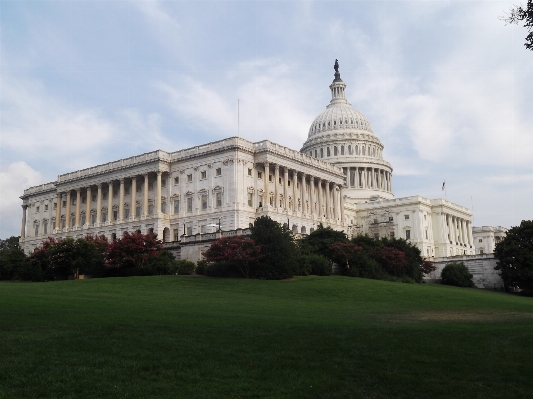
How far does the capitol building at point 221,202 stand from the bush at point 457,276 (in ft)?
83.6

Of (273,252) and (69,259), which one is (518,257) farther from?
(69,259)

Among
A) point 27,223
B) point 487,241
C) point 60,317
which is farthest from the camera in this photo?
point 487,241

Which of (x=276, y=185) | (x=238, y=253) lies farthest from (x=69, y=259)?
(x=276, y=185)

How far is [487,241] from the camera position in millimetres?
157500

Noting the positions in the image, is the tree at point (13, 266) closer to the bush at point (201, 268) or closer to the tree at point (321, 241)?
the bush at point (201, 268)

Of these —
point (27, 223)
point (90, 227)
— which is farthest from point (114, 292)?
point (27, 223)

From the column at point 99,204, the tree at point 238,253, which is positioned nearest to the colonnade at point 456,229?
the column at point 99,204

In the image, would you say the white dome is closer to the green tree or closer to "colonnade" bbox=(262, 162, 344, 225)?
"colonnade" bbox=(262, 162, 344, 225)

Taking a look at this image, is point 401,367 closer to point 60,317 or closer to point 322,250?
point 60,317

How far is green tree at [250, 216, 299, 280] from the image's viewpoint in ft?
199

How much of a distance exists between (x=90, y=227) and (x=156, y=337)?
303 ft

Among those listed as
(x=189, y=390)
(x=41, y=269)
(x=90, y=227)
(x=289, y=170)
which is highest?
(x=289, y=170)

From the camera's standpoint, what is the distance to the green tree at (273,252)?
60.7 meters

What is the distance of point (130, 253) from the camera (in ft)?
221
